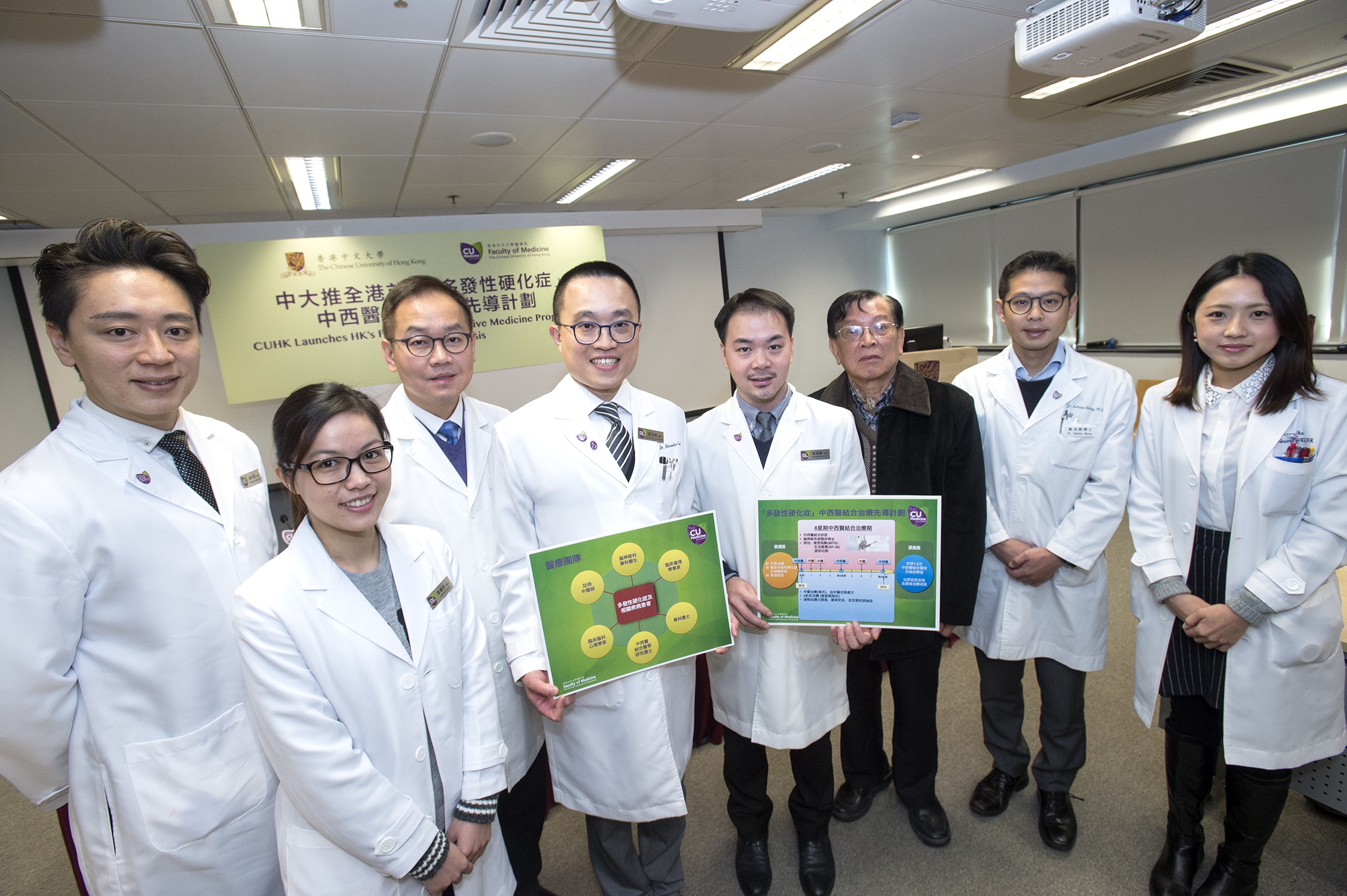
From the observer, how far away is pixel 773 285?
9227mm

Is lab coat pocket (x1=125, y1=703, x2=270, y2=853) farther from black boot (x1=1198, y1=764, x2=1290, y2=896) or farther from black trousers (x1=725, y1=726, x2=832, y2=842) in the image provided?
black boot (x1=1198, y1=764, x2=1290, y2=896)

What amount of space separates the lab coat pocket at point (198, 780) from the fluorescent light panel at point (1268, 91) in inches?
275

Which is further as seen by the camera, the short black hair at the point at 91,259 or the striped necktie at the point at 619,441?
the striped necktie at the point at 619,441

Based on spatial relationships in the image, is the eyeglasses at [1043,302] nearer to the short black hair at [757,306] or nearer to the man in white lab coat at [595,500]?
the short black hair at [757,306]

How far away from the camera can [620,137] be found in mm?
4332

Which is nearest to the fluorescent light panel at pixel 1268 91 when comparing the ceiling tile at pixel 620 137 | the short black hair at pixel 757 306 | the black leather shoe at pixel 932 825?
the ceiling tile at pixel 620 137

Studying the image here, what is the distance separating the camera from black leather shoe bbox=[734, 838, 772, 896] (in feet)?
6.93

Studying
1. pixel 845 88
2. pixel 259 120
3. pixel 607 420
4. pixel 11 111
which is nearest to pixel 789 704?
pixel 607 420

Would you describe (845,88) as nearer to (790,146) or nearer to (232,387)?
(790,146)

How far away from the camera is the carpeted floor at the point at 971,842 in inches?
82.6

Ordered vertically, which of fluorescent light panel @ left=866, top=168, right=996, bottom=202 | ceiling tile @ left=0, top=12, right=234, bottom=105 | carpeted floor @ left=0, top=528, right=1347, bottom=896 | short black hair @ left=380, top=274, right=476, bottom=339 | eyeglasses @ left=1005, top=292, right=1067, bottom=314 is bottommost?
carpeted floor @ left=0, top=528, right=1347, bottom=896

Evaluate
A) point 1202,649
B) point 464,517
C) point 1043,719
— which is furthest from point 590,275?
point 1043,719

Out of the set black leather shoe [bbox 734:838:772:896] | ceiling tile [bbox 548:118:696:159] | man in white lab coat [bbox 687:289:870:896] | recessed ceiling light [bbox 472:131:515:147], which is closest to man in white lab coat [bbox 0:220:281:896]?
man in white lab coat [bbox 687:289:870:896]

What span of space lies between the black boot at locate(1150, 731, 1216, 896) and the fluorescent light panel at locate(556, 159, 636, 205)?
4807mm
